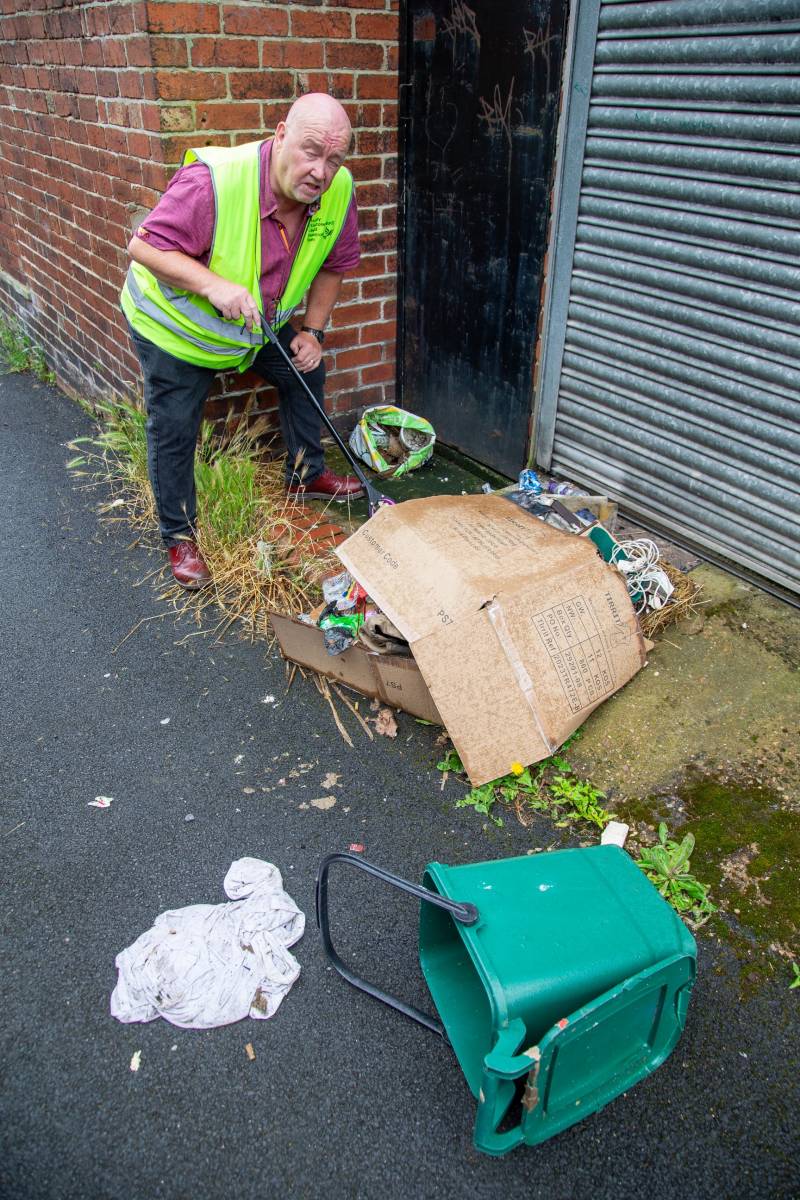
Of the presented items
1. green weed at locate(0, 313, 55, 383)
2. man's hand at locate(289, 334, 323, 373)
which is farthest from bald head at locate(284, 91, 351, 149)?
green weed at locate(0, 313, 55, 383)

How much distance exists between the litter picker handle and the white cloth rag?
0.51 feet

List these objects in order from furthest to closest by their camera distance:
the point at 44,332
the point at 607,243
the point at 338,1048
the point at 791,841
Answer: the point at 44,332 → the point at 607,243 → the point at 791,841 → the point at 338,1048

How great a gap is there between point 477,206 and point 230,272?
1.52m

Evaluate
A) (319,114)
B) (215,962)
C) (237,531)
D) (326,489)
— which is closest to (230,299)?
(319,114)

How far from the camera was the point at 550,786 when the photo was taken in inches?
102

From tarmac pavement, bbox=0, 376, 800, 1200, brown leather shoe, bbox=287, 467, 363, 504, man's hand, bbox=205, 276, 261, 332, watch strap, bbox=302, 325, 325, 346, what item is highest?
man's hand, bbox=205, 276, 261, 332

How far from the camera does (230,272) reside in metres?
3.02

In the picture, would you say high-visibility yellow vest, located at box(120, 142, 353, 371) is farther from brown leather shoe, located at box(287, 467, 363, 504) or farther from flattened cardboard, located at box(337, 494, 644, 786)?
flattened cardboard, located at box(337, 494, 644, 786)

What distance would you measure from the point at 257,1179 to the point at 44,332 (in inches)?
232

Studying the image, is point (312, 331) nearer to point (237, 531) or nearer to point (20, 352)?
point (237, 531)

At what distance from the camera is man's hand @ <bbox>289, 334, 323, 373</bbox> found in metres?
3.59

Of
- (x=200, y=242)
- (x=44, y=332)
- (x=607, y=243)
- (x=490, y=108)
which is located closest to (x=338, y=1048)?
(x=200, y=242)

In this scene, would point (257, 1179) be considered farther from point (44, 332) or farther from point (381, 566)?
point (44, 332)

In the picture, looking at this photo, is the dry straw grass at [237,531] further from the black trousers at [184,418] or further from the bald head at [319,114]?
the bald head at [319,114]
